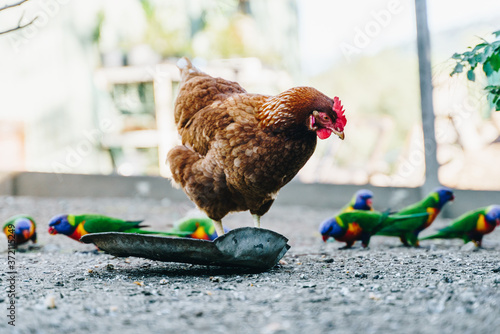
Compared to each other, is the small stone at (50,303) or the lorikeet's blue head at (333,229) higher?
the small stone at (50,303)

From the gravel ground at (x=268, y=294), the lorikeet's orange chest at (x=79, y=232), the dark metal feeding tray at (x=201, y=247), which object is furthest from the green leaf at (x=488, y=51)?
the lorikeet's orange chest at (x=79, y=232)

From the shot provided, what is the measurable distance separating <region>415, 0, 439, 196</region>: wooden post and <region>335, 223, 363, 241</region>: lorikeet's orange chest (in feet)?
7.03

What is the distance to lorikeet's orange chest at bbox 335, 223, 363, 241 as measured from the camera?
405 centimetres

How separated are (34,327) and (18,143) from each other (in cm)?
668

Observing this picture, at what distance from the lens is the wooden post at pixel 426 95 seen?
5.55 m

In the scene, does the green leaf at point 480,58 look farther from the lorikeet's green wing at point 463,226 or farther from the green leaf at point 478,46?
the lorikeet's green wing at point 463,226

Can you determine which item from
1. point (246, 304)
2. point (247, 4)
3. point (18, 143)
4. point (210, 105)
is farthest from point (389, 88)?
point (246, 304)

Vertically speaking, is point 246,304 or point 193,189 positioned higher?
point 193,189

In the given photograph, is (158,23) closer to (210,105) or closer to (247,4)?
(247,4)

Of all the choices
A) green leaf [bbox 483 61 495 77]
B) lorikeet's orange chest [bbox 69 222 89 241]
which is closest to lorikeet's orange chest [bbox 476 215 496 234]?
green leaf [bbox 483 61 495 77]

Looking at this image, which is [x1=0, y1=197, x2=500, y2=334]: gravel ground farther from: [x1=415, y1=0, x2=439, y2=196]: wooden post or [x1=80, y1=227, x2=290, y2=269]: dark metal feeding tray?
[x1=415, y1=0, x2=439, y2=196]: wooden post

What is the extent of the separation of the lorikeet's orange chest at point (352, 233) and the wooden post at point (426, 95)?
7.03 feet

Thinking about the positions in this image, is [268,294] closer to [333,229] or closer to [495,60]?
[495,60]

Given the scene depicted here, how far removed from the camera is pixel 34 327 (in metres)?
1.76
